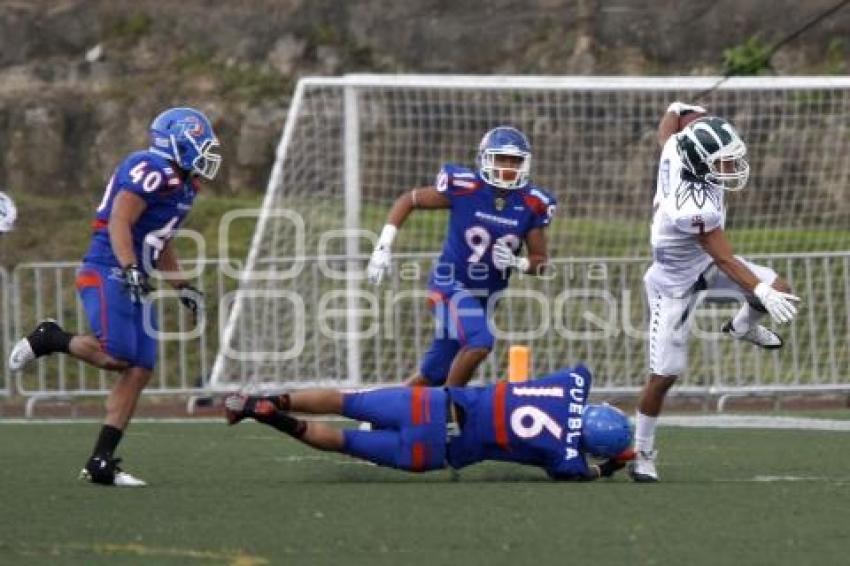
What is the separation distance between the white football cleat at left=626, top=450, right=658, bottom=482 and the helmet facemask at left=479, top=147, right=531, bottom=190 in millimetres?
2553

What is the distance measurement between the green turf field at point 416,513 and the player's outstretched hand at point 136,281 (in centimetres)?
88

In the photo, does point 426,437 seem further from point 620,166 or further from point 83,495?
point 620,166

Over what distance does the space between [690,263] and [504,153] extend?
1.99 m

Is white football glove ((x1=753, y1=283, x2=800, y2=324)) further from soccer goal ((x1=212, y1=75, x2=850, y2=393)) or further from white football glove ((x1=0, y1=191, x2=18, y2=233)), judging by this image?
soccer goal ((x1=212, y1=75, x2=850, y2=393))

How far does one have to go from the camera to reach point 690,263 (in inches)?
438

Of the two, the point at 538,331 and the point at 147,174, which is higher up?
the point at 147,174

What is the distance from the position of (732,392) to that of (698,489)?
316 inches

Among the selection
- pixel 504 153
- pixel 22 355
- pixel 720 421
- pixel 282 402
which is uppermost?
pixel 504 153

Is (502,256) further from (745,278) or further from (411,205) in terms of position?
(745,278)

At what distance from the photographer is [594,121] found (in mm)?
20797

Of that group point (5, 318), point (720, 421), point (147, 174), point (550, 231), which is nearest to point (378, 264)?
point (147, 174)

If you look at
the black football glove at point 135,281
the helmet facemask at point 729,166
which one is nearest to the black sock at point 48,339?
the black football glove at point 135,281

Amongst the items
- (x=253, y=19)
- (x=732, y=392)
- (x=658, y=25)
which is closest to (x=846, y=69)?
(x=658, y=25)

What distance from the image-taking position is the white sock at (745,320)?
1140 cm
